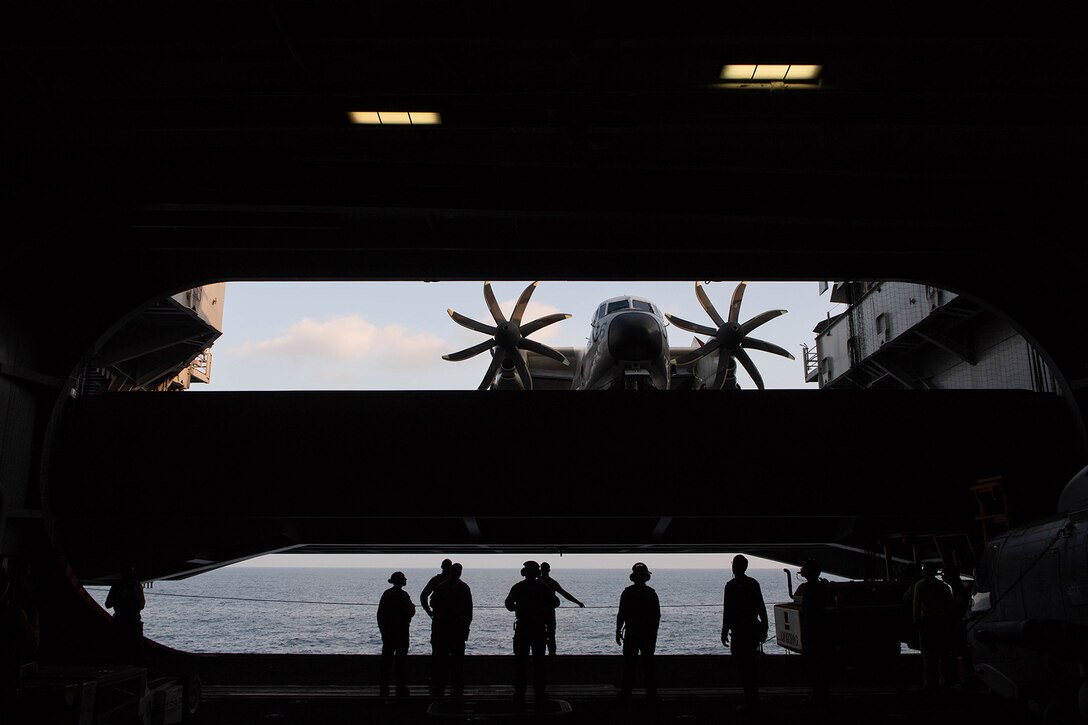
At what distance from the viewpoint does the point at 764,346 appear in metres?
26.3

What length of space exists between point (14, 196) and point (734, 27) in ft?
34.2

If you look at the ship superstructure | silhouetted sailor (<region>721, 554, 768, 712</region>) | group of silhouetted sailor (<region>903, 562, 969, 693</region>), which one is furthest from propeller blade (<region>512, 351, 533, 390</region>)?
silhouetted sailor (<region>721, 554, 768, 712</region>)

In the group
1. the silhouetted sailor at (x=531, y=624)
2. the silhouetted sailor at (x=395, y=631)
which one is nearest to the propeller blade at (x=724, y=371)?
the silhouetted sailor at (x=531, y=624)

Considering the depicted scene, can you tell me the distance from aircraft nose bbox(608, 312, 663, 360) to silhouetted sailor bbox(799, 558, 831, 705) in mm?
12341

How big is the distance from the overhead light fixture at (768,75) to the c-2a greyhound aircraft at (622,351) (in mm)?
11515

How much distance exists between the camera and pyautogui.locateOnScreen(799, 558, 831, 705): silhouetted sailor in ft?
25.9

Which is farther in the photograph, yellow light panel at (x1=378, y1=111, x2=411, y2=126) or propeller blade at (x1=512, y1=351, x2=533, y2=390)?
propeller blade at (x1=512, y1=351, x2=533, y2=390)

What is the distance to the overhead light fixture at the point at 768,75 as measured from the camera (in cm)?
870

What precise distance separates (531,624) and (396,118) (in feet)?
21.6

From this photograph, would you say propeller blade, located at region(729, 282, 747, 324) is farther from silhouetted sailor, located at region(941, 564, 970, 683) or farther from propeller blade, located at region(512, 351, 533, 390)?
silhouetted sailor, located at region(941, 564, 970, 683)

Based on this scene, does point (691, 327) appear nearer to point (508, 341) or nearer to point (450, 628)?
point (508, 341)

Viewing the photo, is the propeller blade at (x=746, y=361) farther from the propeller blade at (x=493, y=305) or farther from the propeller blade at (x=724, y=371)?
the propeller blade at (x=493, y=305)

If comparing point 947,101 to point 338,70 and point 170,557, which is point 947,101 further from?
point 170,557

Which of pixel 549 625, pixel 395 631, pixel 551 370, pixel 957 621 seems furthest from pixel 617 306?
pixel 395 631
